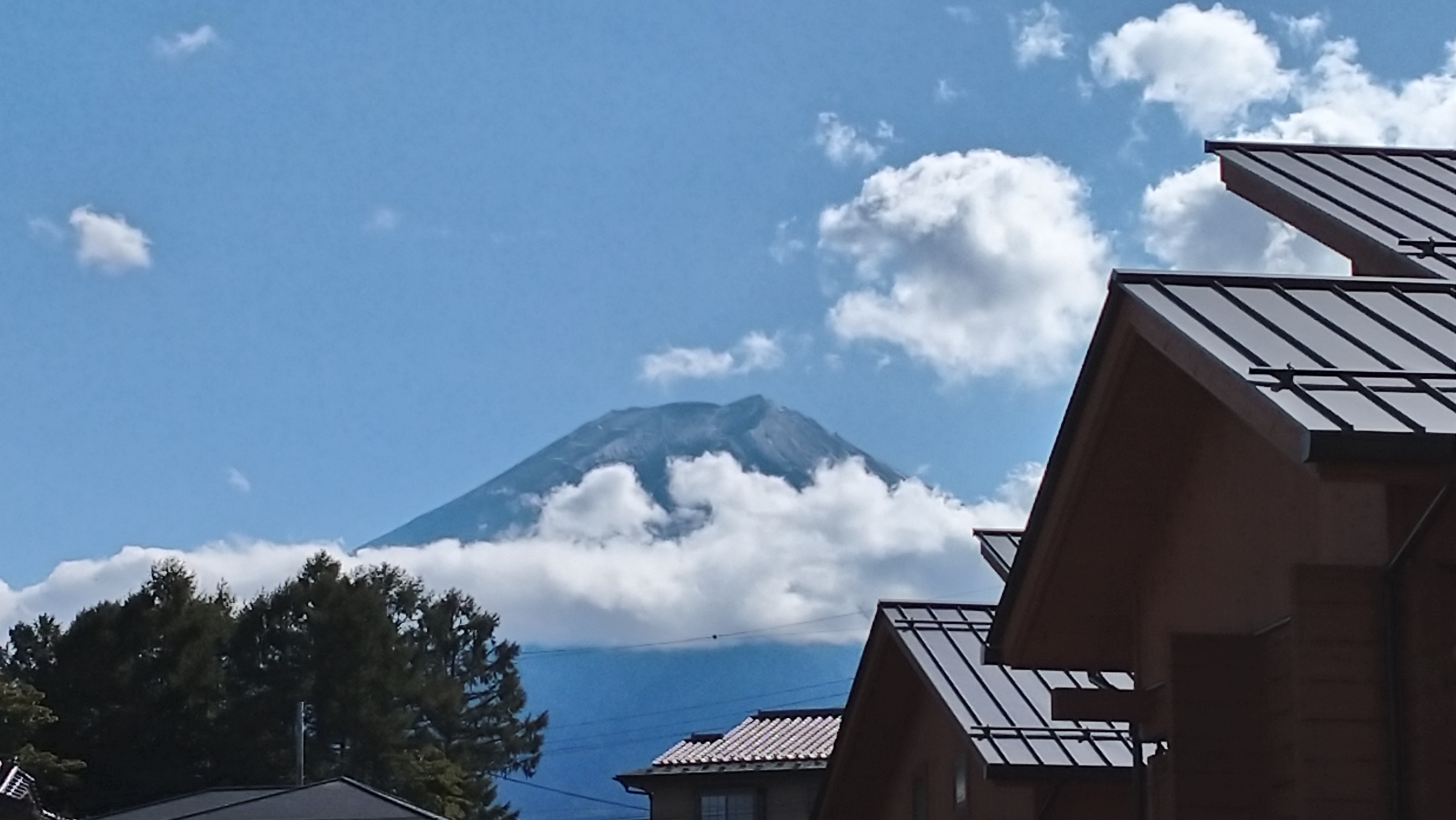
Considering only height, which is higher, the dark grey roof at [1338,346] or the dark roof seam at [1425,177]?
the dark roof seam at [1425,177]

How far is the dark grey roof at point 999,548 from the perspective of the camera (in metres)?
16.8

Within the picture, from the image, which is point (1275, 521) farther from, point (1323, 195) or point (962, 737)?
point (962, 737)

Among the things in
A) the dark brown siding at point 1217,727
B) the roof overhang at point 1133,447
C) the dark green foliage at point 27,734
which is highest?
the dark green foliage at point 27,734

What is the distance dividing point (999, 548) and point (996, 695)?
156cm

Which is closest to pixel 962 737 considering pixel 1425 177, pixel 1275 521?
pixel 1425 177

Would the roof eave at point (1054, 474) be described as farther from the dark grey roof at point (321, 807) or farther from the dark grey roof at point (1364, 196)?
the dark grey roof at point (321, 807)

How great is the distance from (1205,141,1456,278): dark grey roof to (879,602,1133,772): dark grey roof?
4.28 m

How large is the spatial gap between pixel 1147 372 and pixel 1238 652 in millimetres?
1448

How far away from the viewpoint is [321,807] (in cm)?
3847

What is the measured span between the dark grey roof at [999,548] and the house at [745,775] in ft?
91.9

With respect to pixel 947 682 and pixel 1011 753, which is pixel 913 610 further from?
pixel 1011 753

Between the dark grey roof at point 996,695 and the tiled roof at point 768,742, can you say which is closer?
the dark grey roof at point 996,695

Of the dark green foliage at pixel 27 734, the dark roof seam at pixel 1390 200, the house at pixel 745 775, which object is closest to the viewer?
the dark roof seam at pixel 1390 200

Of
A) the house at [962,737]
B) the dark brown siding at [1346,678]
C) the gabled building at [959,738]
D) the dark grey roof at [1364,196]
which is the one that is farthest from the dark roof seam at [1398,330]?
the house at [962,737]
